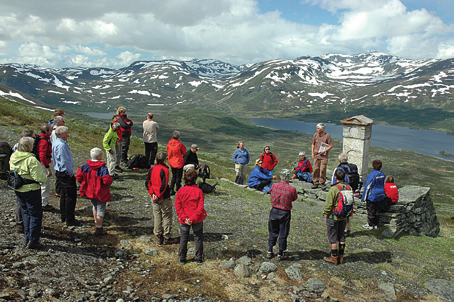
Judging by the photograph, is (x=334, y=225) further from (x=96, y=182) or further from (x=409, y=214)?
(x=409, y=214)

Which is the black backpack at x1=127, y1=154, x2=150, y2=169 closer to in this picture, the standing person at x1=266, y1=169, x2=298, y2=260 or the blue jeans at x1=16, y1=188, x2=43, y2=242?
the blue jeans at x1=16, y1=188, x2=43, y2=242

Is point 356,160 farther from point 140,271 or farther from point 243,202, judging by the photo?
point 140,271

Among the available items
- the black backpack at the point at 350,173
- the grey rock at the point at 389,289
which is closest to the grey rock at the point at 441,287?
the grey rock at the point at 389,289

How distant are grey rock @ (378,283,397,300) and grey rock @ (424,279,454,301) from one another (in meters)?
1.20

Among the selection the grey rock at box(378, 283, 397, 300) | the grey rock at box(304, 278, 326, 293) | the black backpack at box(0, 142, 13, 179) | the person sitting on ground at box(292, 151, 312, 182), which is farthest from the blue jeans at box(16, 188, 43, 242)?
the person sitting on ground at box(292, 151, 312, 182)

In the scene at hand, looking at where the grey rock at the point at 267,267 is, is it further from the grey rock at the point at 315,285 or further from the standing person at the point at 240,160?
the standing person at the point at 240,160

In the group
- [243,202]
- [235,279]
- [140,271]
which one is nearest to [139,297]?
[140,271]

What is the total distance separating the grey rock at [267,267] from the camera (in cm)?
726

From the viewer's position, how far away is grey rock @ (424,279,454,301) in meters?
7.19

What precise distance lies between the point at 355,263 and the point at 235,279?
Answer: 12.9ft

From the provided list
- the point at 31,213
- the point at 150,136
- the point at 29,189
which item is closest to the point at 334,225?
the point at 31,213

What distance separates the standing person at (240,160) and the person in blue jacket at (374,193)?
290 inches

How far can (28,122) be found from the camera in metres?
27.8

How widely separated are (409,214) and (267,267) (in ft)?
29.1
